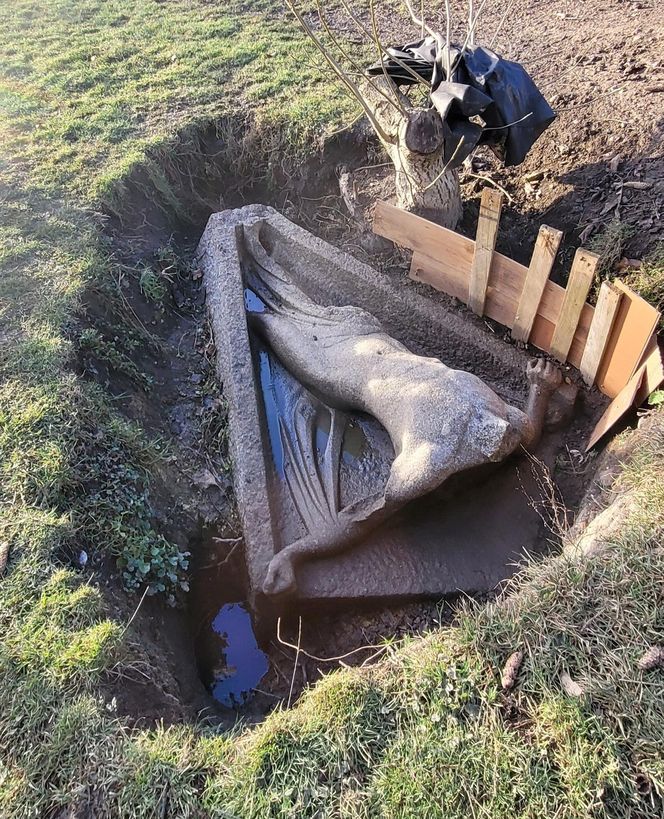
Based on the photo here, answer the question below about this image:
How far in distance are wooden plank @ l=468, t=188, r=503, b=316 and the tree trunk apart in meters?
0.55

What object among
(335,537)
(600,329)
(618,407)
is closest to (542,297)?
(600,329)

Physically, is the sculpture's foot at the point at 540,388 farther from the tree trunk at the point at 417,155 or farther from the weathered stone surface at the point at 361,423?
the tree trunk at the point at 417,155

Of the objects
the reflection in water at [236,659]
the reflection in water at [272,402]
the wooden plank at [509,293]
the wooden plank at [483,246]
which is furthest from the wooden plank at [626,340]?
the reflection in water at [236,659]

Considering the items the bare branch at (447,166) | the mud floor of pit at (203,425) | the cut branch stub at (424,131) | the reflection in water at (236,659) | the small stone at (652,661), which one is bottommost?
the reflection in water at (236,659)

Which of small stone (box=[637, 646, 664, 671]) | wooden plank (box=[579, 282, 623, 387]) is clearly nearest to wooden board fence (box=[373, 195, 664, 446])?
wooden plank (box=[579, 282, 623, 387])

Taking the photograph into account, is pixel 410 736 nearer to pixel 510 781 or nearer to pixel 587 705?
Result: pixel 510 781

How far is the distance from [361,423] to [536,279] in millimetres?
1439

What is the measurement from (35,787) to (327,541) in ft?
5.33

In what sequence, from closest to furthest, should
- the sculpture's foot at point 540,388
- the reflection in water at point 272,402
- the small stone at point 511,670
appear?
the small stone at point 511,670 → the sculpture's foot at point 540,388 → the reflection in water at point 272,402

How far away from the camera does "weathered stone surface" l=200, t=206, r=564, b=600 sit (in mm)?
3105

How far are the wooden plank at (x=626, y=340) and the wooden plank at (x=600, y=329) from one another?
1.1 inches

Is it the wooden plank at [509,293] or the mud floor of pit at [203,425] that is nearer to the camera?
the mud floor of pit at [203,425]

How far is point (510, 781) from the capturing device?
2.08 meters

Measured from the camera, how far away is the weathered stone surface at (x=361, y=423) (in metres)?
3.11
